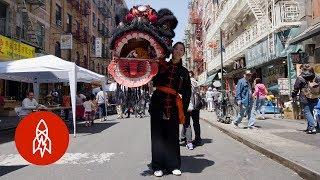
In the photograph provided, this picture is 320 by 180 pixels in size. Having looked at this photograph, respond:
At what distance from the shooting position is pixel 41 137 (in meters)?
5.04

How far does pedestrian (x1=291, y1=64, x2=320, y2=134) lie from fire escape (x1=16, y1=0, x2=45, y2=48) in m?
21.1

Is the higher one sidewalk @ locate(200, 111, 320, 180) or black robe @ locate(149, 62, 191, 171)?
black robe @ locate(149, 62, 191, 171)

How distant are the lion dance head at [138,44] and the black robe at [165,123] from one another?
29 cm

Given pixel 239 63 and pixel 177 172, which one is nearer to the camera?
pixel 177 172

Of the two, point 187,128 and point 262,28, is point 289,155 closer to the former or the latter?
point 187,128

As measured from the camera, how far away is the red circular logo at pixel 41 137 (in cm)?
504

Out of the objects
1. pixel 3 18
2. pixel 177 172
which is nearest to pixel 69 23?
pixel 3 18

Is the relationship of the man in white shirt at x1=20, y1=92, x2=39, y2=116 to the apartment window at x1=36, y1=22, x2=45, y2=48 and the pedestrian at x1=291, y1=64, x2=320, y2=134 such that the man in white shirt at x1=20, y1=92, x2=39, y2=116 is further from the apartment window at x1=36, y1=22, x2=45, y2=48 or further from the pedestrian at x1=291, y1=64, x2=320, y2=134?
the apartment window at x1=36, y1=22, x2=45, y2=48

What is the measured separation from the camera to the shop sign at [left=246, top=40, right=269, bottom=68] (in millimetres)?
27562

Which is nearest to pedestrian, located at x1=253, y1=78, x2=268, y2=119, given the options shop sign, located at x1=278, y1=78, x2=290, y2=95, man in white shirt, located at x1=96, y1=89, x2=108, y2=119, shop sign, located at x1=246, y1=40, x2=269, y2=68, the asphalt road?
shop sign, located at x1=278, y1=78, x2=290, y2=95

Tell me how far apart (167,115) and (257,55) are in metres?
23.8

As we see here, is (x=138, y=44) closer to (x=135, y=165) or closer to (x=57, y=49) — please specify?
(x=135, y=165)

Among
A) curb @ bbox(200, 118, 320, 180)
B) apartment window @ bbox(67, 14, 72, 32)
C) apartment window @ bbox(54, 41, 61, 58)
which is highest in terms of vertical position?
apartment window @ bbox(67, 14, 72, 32)

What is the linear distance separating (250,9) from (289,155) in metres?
26.0
